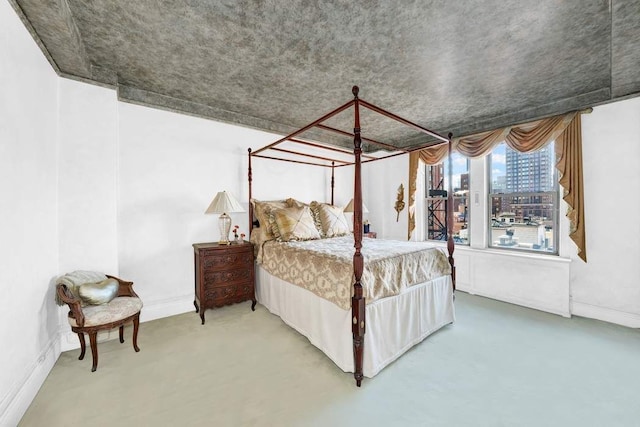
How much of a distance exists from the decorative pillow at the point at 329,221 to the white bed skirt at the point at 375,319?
109 centimetres

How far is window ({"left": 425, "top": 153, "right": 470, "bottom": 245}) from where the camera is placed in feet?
13.8

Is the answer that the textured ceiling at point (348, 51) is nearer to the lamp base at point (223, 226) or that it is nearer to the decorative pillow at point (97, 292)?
the lamp base at point (223, 226)

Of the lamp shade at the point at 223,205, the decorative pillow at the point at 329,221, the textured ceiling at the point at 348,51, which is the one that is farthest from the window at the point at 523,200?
the lamp shade at the point at 223,205

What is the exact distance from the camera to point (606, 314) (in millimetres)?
2787

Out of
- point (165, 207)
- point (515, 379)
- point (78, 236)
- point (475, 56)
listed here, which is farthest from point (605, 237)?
point (78, 236)

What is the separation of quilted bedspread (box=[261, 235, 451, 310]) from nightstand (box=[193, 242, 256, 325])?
408 mm

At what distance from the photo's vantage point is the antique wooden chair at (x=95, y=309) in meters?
1.91

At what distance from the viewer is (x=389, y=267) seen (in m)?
2.16

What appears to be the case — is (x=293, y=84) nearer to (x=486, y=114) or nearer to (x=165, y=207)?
(x=165, y=207)

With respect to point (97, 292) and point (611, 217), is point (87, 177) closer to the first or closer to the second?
point (97, 292)

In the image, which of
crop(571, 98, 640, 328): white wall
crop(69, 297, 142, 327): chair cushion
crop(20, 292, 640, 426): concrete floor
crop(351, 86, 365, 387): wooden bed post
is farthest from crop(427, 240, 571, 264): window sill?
crop(69, 297, 142, 327): chair cushion

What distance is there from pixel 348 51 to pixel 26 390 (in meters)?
3.38

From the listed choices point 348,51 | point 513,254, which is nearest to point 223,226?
point 348,51

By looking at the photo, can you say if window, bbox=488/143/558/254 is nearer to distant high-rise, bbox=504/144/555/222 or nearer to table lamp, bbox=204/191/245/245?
distant high-rise, bbox=504/144/555/222
